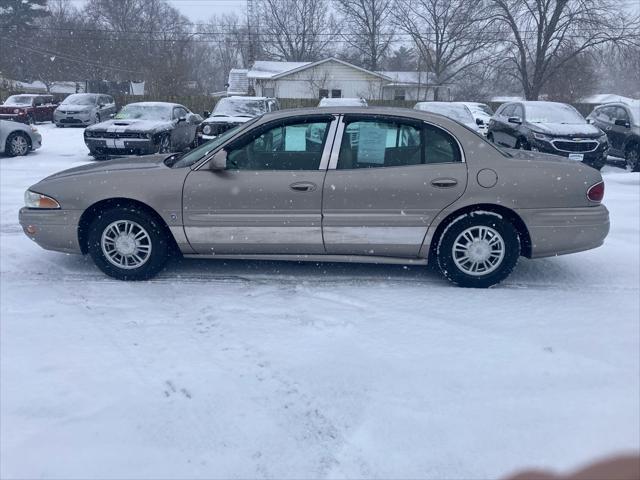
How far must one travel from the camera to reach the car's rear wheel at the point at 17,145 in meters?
13.7

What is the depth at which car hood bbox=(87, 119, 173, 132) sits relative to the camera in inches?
497

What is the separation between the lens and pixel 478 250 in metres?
4.68

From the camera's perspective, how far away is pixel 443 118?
4.75 meters

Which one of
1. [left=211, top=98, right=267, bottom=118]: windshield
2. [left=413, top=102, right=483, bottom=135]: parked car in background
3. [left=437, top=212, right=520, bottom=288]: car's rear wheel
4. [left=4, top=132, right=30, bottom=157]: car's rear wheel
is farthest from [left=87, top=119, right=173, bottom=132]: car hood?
[left=437, top=212, right=520, bottom=288]: car's rear wheel

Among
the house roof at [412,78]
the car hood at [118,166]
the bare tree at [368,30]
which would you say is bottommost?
the car hood at [118,166]

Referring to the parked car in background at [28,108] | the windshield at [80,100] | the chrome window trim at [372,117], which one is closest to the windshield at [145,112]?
the chrome window trim at [372,117]

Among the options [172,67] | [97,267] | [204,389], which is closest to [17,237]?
[97,267]

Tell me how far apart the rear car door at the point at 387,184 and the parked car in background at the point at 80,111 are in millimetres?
22502

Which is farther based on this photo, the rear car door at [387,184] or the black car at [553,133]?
the black car at [553,133]

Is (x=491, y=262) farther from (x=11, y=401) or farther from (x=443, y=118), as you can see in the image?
(x=11, y=401)

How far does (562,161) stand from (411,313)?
196 cm

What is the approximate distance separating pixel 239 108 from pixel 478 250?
10.9 metres

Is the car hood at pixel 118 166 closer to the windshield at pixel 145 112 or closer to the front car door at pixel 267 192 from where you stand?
the front car door at pixel 267 192

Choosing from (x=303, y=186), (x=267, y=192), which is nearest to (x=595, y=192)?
(x=303, y=186)
